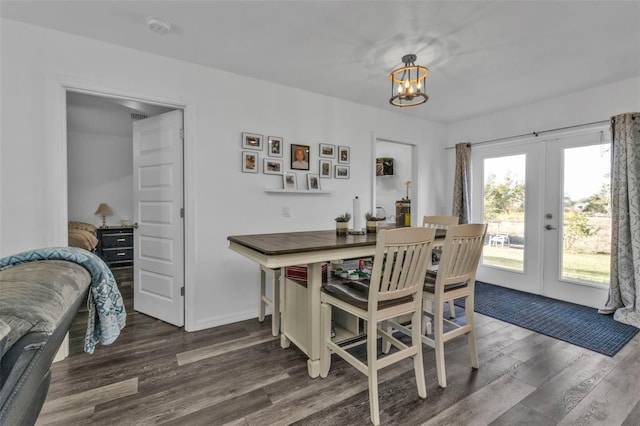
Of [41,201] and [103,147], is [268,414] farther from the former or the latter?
[103,147]

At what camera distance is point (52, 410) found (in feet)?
5.25

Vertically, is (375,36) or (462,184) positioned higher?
(375,36)

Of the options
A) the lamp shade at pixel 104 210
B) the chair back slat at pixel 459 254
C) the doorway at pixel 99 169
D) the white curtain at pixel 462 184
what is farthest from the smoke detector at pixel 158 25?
the lamp shade at pixel 104 210

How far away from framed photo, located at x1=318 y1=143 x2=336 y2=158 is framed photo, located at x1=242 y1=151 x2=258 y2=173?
784 mm

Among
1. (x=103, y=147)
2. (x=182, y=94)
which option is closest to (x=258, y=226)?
(x=182, y=94)

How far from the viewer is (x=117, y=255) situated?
5152mm

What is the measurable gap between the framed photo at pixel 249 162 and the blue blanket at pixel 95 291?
1938mm

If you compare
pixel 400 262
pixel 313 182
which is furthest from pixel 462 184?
pixel 400 262

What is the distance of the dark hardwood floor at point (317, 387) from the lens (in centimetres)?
158

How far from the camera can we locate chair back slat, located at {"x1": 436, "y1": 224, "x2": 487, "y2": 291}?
181cm

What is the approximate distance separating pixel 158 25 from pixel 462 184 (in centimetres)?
392

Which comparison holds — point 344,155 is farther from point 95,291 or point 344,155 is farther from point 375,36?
point 95,291

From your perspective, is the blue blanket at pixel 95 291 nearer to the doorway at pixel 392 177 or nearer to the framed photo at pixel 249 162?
the framed photo at pixel 249 162

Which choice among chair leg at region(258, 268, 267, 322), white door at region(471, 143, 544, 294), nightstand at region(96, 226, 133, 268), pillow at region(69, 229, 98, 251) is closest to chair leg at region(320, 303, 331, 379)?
chair leg at region(258, 268, 267, 322)
